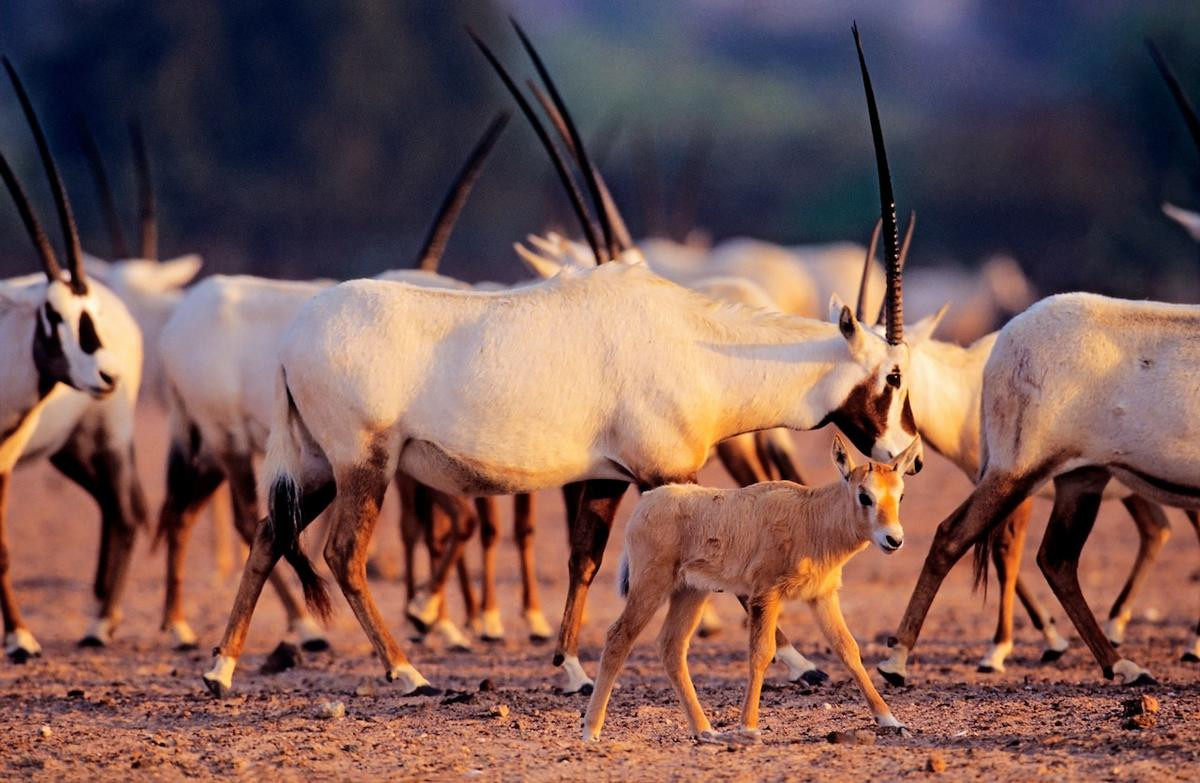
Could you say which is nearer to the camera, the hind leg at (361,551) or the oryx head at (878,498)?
the oryx head at (878,498)

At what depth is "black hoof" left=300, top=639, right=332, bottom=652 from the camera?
34.1 feet

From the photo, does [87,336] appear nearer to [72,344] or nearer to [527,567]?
[72,344]

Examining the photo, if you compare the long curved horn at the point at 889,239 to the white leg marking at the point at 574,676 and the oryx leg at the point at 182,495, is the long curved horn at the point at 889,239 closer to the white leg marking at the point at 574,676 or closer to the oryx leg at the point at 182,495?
the white leg marking at the point at 574,676

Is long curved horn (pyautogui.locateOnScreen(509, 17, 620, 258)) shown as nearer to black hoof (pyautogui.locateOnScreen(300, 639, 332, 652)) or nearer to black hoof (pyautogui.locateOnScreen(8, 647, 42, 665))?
black hoof (pyautogui.locateOnScreen(300, 639, 332, 652))

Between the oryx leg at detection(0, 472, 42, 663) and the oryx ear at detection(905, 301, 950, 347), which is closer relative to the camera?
the oryx ear at detection(905, 301, 950, 347)

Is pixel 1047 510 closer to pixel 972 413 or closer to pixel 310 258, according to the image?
pixel 972 413

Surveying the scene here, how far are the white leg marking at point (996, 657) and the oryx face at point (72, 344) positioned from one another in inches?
178

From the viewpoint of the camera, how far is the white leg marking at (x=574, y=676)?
8.24 meters

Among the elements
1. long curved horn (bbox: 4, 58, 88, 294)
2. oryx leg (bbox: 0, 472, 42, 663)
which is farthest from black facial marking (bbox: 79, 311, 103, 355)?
oryx leg (bbox: 0, 472, 42, 663)

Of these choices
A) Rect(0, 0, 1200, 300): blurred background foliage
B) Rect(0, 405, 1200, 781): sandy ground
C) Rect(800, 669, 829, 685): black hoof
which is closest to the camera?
Rect(0, 405, 1200, 781): sandy ground

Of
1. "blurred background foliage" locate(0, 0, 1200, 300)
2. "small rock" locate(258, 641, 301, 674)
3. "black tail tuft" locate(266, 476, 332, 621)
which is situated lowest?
"small rock" locate(258, 641, 301, 674)

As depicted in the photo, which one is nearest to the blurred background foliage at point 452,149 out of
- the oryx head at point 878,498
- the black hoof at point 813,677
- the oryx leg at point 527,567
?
the oryx leg at point 527,567

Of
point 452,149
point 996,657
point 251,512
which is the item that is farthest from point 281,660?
point 452,149

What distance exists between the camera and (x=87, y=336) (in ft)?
33.2
